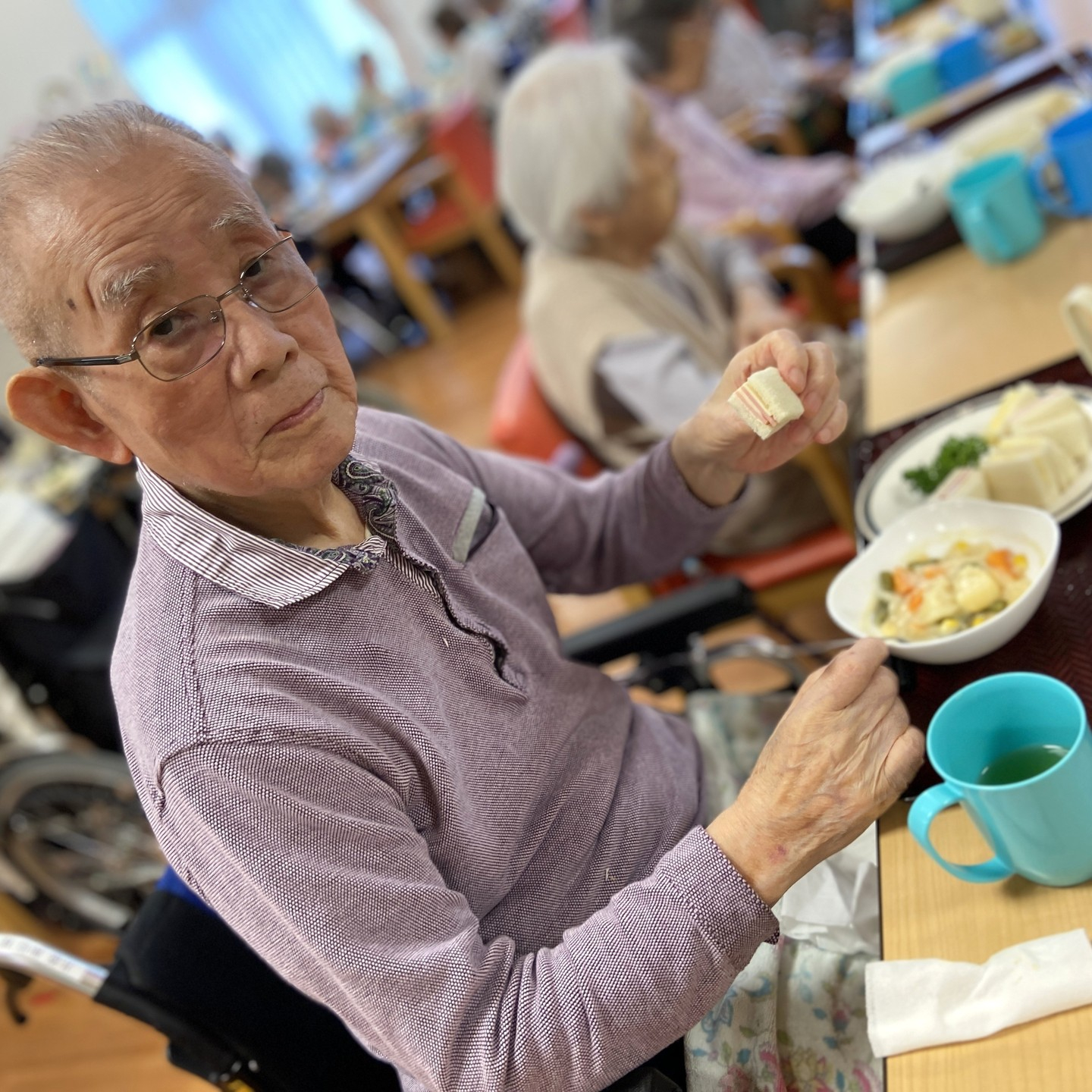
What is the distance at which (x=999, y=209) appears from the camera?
1596 mm

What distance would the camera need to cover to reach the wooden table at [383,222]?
604cm

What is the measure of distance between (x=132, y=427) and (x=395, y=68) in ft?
30.3

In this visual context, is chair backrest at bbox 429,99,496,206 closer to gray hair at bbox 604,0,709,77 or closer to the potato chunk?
gray hair at bbox 604,0,709,77

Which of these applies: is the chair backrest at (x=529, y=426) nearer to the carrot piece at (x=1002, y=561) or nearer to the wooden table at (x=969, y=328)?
the wooden table at (x=969, y=328)

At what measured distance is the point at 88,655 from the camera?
267cm

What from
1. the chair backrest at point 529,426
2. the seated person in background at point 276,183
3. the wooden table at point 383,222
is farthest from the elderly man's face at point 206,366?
the seated person in background at point 276,183

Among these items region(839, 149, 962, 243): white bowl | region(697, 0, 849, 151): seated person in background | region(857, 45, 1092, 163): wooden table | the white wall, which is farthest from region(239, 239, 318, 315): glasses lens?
the white wall

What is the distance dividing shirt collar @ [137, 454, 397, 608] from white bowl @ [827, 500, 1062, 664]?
0.50 metres

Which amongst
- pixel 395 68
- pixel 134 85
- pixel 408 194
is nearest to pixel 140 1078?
pixel 408 194

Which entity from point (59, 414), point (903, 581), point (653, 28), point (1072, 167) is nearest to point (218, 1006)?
point (59, 414)

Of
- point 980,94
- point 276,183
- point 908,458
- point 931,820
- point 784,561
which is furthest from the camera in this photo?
point 276,183

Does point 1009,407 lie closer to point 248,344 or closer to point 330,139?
point 248,344

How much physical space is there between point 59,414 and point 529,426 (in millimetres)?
1073

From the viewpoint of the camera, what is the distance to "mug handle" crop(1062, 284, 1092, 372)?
3.61ft
